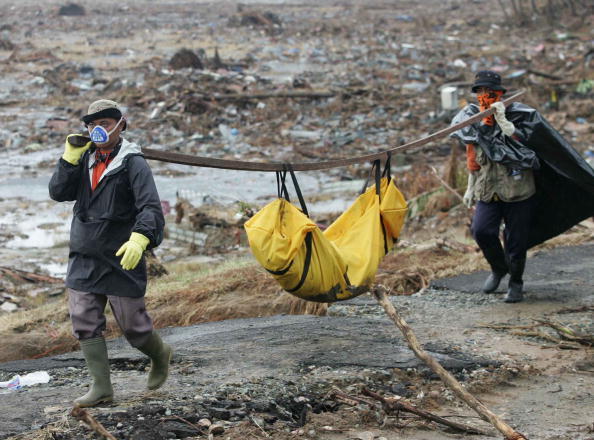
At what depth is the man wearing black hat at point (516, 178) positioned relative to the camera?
21.2 ft

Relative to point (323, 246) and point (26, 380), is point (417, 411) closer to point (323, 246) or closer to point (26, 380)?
point (323, 246)

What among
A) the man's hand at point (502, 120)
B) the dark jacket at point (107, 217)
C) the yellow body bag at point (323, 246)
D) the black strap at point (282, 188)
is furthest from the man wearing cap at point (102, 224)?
the man's hand at point (502, 120)

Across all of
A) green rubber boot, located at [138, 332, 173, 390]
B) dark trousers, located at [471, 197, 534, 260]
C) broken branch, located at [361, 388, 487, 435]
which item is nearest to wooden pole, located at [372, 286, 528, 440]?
broken branch, located at [361, 388, 487, 435]

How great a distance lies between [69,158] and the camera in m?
4.37

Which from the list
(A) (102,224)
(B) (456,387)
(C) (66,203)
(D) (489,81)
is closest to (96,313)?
(A) (102,224)

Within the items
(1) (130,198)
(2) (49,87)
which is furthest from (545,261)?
(2) (49,87)

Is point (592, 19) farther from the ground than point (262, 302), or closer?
farther from the ground

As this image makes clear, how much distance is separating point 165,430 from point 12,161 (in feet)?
45.4

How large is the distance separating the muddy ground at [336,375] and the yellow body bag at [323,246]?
0.54 m

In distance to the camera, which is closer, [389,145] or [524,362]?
[524,362]

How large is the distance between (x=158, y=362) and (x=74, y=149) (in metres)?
1.20

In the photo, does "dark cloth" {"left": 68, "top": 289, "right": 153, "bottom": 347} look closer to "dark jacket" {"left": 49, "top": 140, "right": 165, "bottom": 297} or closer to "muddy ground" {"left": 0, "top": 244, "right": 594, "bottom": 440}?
"dark jacket" {"left": 49, "top": 140, "right": 165, "bottom": 297}

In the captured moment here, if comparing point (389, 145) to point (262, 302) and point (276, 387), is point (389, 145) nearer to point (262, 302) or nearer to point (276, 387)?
point (262, 302)

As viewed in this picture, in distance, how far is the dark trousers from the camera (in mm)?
6645
